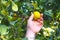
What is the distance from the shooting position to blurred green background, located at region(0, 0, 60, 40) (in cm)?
98

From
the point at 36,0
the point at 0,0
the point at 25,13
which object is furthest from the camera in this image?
the point at 36,0

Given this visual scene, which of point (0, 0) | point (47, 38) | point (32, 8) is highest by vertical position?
point (32, 8)

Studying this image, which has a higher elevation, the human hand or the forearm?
the human hand

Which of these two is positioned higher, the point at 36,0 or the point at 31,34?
the point at 36,0

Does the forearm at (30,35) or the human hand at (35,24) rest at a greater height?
the human hand at (35,24)

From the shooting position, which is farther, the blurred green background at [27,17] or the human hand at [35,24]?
the human hand at [35,24]

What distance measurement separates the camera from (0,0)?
3.18 ft

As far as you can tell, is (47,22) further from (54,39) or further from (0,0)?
(0,0)

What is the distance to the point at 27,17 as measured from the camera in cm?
131

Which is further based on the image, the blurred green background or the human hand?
the human hand

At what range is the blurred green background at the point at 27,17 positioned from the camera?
976 mm

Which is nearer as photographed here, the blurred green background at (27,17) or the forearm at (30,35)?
the blurred green background at (27,17)

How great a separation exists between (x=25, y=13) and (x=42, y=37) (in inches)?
7.8

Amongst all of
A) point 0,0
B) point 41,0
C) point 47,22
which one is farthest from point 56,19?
point 0,0
